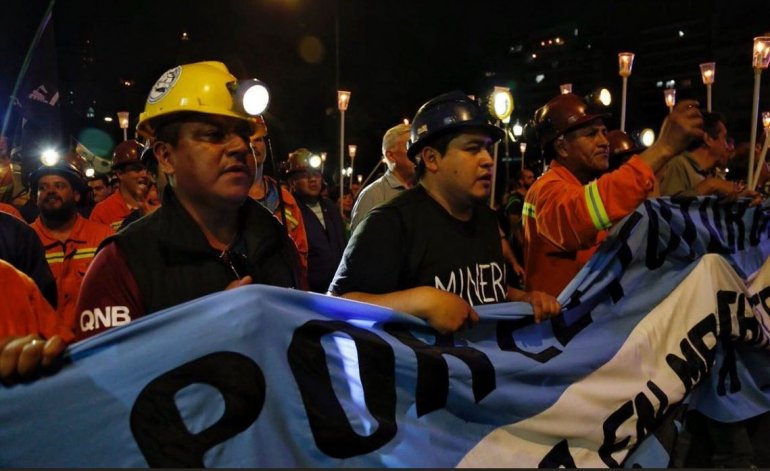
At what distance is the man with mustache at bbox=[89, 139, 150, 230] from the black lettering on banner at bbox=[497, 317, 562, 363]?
15.0ft

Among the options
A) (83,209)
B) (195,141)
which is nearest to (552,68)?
(83,209)

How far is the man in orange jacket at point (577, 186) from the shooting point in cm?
321

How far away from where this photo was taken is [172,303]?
7.82 ft

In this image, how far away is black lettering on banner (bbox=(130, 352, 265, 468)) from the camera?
1.97 m

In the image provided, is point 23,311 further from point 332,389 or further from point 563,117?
point 563,117

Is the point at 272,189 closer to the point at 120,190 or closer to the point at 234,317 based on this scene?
the point at 120,190

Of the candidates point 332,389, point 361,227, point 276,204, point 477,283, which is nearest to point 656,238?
point 477,283

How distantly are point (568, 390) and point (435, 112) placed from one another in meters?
1.48

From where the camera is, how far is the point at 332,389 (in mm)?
2268

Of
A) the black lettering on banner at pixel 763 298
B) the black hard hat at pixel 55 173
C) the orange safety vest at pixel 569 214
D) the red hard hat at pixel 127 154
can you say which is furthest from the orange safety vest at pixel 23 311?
the red hard hat at pixel 127 154

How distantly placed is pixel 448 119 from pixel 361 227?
73 centimetres

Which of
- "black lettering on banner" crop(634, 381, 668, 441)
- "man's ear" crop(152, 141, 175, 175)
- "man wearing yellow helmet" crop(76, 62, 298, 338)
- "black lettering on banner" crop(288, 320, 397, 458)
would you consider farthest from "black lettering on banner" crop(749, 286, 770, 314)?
"man's ear" crop(152, 141, 175, 175)

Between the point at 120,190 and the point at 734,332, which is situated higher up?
the point at 120,190

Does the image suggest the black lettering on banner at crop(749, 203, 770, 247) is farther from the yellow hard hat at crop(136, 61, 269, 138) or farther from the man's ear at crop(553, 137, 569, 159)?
the yellow hard hat at crop(136, 61, 269, 138)
